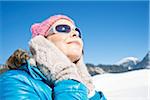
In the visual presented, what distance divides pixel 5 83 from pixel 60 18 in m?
0.63

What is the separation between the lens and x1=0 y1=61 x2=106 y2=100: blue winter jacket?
6.55 ft

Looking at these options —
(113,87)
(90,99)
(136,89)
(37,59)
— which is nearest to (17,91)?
(37,59)

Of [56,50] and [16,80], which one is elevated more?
[56,50]

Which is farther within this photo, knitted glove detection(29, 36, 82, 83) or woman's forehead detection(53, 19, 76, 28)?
woman's forehead detection(53, 19, 76, 28)

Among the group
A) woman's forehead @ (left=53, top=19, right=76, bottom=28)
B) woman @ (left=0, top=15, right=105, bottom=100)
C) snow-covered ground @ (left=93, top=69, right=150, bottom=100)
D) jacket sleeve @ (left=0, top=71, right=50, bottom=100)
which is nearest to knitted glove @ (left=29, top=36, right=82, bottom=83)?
woman @ (left=0, top=15, right=105, bottom=100)

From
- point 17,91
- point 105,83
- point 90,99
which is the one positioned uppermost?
point 17,91

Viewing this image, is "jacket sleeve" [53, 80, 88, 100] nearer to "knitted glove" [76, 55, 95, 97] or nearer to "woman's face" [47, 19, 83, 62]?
"woman's face" [47, 19, 83, 62]

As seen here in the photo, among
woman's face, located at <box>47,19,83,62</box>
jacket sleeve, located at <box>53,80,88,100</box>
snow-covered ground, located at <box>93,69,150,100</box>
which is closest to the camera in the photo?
jacket sleeve, located at <box>53,80,88,100</box>

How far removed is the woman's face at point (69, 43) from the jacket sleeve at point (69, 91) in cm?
29

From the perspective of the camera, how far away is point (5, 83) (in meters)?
2.10

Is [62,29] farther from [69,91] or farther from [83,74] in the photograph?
[69,91]

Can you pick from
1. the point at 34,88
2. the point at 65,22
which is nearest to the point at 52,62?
the point at 34,88

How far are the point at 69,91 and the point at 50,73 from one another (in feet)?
0.52

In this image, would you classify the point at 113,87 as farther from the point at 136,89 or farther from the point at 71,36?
the point at 71,36
